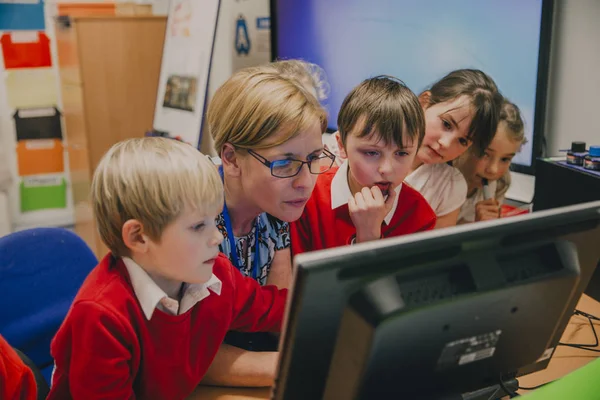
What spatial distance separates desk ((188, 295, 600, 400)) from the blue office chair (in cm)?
63

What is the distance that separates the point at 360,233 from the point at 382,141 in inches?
8.5

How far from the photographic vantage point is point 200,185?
97 centimetres

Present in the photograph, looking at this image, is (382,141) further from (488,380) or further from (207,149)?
(207,149)

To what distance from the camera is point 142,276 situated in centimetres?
98

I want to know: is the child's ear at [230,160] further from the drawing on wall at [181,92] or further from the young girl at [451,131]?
the drawing on wall at [181,92]

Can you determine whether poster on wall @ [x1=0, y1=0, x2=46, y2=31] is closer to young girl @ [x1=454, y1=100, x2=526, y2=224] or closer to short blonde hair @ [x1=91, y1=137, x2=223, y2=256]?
young girl @ [x1=454, y1=100, x2=526, y2=224]

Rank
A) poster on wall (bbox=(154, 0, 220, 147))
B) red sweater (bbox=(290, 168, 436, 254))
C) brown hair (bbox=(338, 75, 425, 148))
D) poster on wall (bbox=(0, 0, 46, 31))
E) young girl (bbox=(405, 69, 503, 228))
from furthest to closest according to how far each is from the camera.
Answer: poster on wall (bbox=(0, 0, 46, 31)), poster on wall (bbox=(154, 0, 220, 147)), young girl (bbox=(405, 69, 503, 228)), red sweater (bbox=(290, 168, 436, 254)), brown hair (bbox=(338, 75, 425, 148))

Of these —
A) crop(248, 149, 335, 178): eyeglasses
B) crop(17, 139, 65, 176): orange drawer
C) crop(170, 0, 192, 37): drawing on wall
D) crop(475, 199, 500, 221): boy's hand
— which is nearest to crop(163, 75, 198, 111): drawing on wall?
crop(170, 0, 192, 37): drawing on wall

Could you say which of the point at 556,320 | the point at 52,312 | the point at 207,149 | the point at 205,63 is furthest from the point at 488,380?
the point at 207,149

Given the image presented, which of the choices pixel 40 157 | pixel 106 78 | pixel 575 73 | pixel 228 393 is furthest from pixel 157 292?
pixel 40 157

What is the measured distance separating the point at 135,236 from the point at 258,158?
1.00 ft

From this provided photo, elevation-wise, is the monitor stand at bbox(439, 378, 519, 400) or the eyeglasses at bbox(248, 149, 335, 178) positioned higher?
the eyeglasses at bbox(248, 149, 335, 178)

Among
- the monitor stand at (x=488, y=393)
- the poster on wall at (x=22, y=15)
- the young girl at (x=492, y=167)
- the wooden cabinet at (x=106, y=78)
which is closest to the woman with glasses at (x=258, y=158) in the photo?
the monitor stand at (x=488, y=393)

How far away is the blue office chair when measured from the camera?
4.88ft
